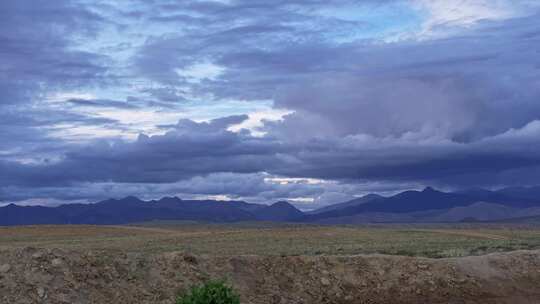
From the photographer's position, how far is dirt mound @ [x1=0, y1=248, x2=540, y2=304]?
22.8 meters

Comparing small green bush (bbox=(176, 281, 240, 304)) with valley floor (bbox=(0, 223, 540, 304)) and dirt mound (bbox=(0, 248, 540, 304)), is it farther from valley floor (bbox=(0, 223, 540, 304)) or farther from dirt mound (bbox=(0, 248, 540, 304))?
valley floor (bbox=(0, 223, 540, 304))

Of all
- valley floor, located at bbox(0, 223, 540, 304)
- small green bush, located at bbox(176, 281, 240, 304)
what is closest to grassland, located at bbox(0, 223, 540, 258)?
valley floor, located at bbox(0, 223, 540, 304)

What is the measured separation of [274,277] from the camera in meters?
27.0

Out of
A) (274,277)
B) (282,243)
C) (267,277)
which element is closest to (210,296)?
(267,277)

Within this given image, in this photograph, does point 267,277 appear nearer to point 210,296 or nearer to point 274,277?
point 274,277

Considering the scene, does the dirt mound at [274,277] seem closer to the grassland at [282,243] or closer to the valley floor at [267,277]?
the valley floor at [267,277]

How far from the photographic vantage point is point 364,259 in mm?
28953

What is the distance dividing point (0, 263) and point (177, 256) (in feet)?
18.8

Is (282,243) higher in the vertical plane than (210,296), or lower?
higher

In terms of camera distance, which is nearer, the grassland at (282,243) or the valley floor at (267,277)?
the valley floor at (267,277)

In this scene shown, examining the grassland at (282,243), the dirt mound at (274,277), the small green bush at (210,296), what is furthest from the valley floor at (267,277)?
the small green bush at (210,296)

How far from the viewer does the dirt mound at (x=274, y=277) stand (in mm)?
22781

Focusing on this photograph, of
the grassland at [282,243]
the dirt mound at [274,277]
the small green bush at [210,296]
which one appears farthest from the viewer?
the grassland at [282,243]

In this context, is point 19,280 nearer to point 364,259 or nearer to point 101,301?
point 101,301
